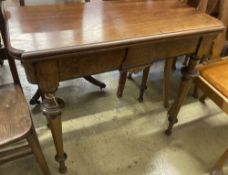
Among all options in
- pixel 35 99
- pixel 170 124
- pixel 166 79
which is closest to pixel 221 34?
pixel 166 79

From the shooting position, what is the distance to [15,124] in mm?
963

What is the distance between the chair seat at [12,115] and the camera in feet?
3.03

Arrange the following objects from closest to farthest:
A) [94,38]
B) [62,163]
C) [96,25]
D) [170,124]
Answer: [94,38] < [96,25] < [62,163] < [170,124]

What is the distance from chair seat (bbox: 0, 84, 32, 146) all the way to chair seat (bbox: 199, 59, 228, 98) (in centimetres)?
96

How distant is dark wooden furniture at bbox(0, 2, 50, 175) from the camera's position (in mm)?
926

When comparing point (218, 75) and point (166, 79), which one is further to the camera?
point (166, 79)

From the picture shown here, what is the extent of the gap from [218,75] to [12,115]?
1085mm

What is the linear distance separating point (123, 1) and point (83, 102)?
2.68ft

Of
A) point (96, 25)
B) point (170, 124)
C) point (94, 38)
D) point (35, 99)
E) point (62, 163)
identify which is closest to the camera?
point (94, 38)

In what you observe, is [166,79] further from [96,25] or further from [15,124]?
[15,124]

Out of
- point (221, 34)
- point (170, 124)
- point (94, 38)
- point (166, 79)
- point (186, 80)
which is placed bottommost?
point (170, 124)

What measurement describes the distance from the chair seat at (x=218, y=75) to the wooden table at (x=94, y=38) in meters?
0.12

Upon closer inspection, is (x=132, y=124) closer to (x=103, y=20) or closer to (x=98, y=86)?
(x=98, y=86)

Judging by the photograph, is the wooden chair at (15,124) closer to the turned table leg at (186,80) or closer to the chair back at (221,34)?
the turned table leg at (186,80)
